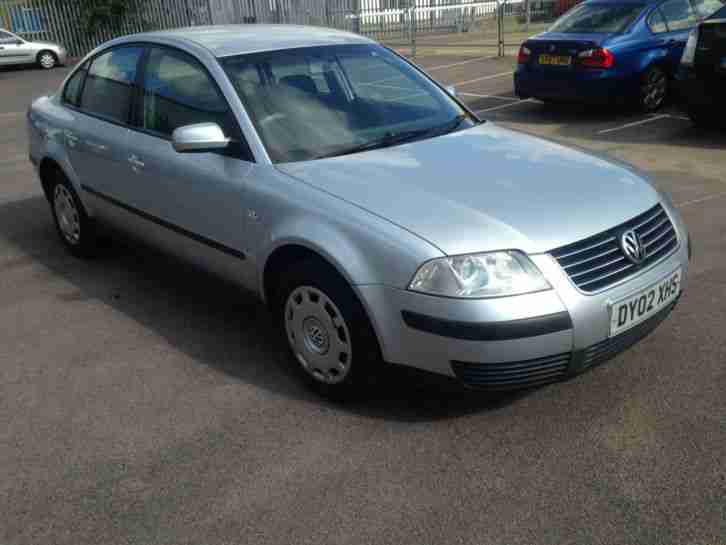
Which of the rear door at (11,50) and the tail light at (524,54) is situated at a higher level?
the tail light at (524,54)

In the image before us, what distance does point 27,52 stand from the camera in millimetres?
22328

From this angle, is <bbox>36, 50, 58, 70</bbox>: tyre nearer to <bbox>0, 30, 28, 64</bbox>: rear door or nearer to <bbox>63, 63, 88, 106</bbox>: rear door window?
<bbox>0, 30, 28, 64</bbox>: rear door

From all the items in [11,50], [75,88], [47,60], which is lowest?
[47,60]

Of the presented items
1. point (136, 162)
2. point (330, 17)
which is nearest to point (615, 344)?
point (136, 162)

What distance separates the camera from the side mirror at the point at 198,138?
3734mm

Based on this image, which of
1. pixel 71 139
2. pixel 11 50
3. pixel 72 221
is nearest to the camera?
pixel 71 139

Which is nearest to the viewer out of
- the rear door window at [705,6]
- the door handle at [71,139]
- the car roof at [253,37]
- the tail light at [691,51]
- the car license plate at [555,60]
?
the car roof at [253,37]

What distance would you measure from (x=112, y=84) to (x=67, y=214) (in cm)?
122

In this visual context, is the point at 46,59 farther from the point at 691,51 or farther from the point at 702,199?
the point at 702,199

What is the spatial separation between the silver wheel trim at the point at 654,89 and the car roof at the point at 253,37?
646 centimetres

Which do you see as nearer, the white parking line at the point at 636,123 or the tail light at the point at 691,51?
the tail light at the point at 691,51

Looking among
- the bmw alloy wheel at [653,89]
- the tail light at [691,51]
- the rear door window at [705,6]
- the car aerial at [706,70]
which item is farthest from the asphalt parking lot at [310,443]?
the rear door window at [705,6]

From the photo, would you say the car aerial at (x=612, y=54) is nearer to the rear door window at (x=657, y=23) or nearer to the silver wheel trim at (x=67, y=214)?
the rear door window at (x=657, y=23)

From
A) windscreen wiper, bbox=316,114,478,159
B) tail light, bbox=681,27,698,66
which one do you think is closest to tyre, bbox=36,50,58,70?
tail light, bbox=681,27,698,66
